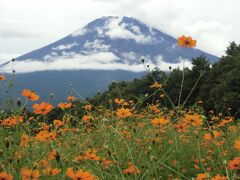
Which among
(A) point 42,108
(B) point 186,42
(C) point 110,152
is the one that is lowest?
(C) point 110,152

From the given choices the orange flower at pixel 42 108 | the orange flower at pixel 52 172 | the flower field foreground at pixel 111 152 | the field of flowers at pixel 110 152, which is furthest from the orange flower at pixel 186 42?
the orange flower at pixel 52 172

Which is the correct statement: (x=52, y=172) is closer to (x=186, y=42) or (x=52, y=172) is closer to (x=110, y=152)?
(x=110, y=152)

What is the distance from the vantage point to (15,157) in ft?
10.7

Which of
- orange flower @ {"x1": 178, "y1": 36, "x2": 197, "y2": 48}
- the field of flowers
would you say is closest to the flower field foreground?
the field of flowers

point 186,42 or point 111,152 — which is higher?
point 186,42

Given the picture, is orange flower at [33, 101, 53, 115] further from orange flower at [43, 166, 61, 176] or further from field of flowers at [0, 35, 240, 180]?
orange flower at [43, 166, 61, 176]

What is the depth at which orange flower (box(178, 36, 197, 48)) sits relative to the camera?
3947mm

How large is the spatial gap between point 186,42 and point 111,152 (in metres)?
1.16

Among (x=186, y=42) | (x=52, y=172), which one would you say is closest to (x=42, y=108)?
(x=52, y=172)

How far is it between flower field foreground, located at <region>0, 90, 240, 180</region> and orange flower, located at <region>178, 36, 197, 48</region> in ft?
2.07

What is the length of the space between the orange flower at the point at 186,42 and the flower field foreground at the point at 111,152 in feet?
2.07

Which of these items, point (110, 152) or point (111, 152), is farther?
point (111, 152)

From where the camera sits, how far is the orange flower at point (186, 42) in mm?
3947

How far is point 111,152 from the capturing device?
3.55 m
